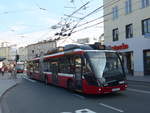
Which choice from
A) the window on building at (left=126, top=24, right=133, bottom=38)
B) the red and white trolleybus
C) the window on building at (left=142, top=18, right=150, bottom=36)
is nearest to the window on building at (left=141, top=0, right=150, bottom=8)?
the window on building at (left=142, top=18, right=150, bottom=36)

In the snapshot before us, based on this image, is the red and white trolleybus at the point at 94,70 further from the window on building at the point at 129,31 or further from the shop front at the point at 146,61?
the window on building at the point at 129,31

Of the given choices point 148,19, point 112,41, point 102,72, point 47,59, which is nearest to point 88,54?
point 102,72

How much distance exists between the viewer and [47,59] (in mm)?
21047

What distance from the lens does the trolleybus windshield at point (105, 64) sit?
1205cm

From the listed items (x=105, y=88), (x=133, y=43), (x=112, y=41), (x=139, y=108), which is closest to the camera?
(x=139, y=108)

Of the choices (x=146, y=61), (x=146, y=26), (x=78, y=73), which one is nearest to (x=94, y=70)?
(x=78, y=73)

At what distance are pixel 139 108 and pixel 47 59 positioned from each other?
12958mm

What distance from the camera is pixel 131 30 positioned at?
3216 centimetres

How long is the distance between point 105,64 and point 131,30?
2098 cm

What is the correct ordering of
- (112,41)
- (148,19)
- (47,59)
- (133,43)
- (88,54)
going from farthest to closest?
(112,41) < (133,43) < (148,19) < (47,59) < (88,54)

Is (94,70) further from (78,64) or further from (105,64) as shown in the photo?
(78,64)

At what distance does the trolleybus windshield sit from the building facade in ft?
49.4

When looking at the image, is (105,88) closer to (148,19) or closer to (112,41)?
(148,19)

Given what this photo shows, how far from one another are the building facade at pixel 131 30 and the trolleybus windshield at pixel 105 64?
593 inches
